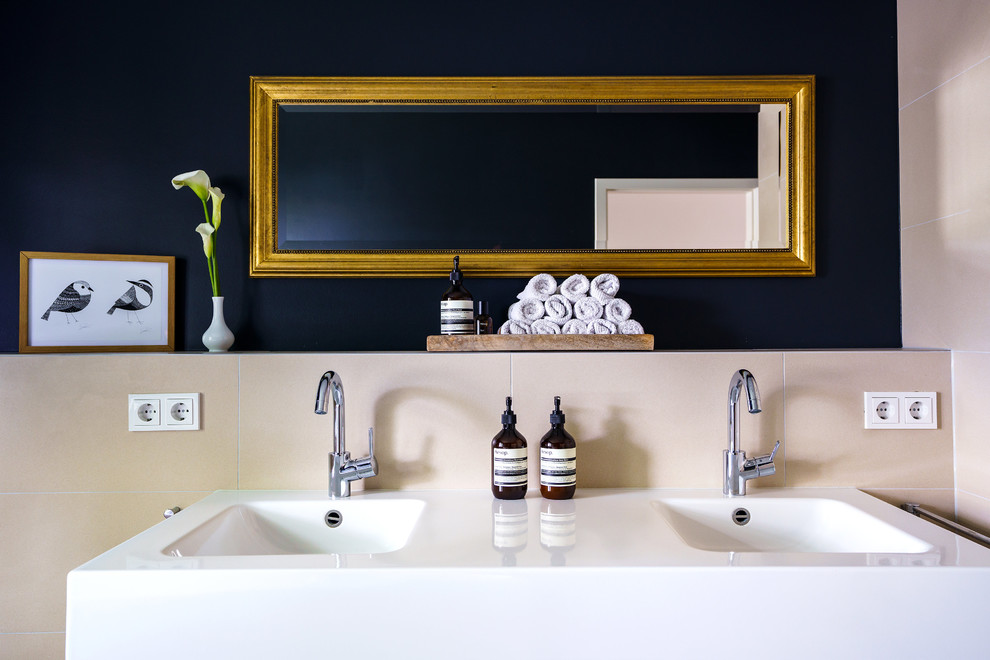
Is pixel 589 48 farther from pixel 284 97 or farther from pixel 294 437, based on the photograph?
pixel 294 437

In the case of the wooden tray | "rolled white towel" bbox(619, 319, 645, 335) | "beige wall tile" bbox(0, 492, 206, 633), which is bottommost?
"beige wall tile" bbox(0, 492, 206, 633)

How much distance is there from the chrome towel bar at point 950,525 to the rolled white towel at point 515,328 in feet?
2.90

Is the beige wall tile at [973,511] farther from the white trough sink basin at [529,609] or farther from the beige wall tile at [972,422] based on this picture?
the white trough sink basin at [529,609]

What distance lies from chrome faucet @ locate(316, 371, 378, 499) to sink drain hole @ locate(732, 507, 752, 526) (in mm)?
747

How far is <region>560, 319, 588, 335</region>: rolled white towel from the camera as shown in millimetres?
1414

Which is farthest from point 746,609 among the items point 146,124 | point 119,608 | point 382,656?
point 146,124

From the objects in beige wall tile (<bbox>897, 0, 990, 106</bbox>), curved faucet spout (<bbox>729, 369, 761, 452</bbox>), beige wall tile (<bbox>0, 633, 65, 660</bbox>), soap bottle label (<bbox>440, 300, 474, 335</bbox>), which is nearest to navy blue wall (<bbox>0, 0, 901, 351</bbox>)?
beige wall tile (<bbox>897, 0, 990, 106</bbox>)

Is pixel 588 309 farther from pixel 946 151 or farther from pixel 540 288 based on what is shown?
pixel 946 151

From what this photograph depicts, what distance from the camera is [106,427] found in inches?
54.1

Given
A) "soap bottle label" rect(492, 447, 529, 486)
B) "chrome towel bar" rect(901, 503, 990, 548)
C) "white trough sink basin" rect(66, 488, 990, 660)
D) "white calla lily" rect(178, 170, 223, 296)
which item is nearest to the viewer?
"white trough sink basin" rect(66, 488, 990, 660)

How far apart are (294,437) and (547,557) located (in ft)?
2.27

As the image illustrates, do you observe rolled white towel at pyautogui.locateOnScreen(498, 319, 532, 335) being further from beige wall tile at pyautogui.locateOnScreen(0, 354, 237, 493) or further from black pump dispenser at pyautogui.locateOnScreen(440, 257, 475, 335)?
beige wall tile at pyautogui.locateOnScreen(0, 354, 237, 493)

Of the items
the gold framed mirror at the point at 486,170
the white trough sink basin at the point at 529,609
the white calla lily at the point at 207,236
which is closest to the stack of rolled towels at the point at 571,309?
the gold framed mirror at the point at 486,170

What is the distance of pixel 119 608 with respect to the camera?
35.0 inches
